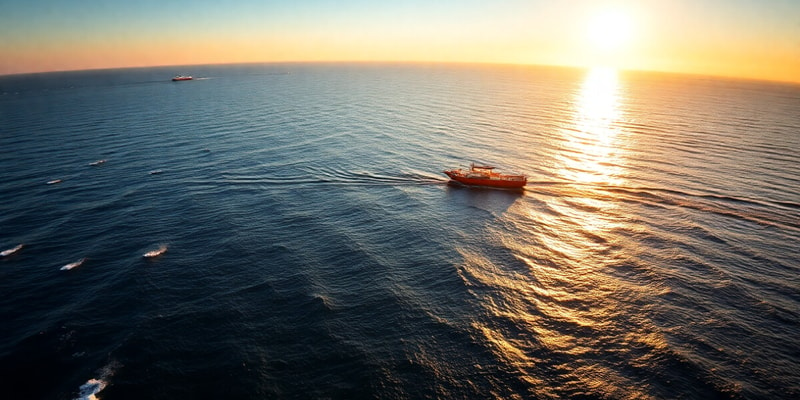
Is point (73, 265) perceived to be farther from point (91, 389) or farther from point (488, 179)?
point (488, 179)

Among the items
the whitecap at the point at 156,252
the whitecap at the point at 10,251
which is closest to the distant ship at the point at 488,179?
the whitecap at the point at 156,252

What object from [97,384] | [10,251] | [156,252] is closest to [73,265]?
[156,252]

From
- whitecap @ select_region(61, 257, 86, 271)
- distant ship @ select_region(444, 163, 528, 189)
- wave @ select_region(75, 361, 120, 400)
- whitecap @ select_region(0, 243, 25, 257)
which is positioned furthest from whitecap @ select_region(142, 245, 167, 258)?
distant ship @ select_region(444, 163, 528, 189)

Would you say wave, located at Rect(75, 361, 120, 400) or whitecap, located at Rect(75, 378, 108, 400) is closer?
whitecap, located at Rect(75, 378, 108, 400)

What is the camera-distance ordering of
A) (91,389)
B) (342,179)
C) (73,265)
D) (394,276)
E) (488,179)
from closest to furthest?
1. (91,389)
2. (394,276)
3. (73,265)
4. (488,179)
5. (342,179)

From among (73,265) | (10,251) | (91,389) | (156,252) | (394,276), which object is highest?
(10,251)

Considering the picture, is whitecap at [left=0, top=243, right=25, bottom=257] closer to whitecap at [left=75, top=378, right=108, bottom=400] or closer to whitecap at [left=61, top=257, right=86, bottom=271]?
whitecap at [left=61, top=257, right=86, bottom=271]

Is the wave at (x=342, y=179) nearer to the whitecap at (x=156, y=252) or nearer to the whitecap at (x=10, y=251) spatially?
the whitecap at (x=156, y=252)
